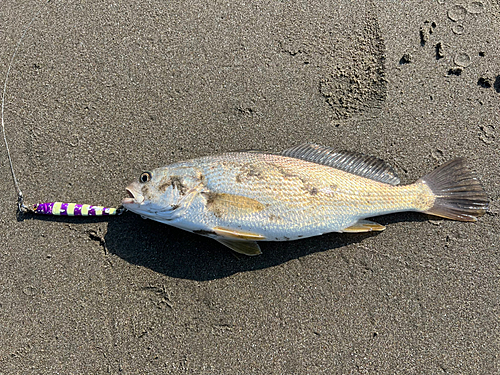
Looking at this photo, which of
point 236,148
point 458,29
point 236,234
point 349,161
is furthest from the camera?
point 458,29

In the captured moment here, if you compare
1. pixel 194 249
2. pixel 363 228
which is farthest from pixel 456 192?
pixel 194 249

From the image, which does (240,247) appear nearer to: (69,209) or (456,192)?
(69,209)

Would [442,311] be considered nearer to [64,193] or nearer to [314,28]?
[314,28]

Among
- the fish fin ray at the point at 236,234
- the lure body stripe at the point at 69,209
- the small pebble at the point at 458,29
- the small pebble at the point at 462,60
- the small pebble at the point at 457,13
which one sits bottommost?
the lure body stripe at the point at 69,209

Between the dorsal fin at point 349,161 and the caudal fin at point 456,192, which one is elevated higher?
the dorsal fin at point 349,161

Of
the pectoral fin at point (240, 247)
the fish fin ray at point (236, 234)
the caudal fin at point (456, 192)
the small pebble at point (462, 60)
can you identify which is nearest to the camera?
the fish fin ray at point (236, 234)

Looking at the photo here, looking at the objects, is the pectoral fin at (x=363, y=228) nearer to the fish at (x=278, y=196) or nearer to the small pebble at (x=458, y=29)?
the fish at (x=278, y=196)

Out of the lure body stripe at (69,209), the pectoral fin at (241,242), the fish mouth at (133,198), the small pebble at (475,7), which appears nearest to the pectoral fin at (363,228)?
the pectoral fin at (241,242)
